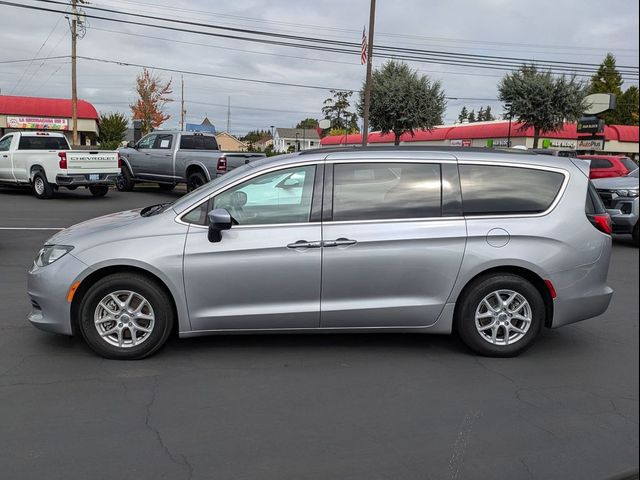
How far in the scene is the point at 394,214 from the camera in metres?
4.81

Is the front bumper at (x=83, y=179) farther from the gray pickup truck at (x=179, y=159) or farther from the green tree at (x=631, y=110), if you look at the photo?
the green tree at (x=631, y=110)

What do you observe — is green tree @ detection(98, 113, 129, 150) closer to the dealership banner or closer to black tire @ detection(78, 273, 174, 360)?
the dealership banner

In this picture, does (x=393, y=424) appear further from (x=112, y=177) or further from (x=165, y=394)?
(x=112, y=177)

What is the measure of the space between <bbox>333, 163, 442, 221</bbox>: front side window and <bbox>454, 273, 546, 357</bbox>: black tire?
0.72m

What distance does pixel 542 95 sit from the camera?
112ft

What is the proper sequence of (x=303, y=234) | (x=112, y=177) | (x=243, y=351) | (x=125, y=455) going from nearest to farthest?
(x=125, y=455) → (x=303, y=234) → (x=243, y=351) → (x=112, y=177)

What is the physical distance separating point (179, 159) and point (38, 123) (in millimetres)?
34031

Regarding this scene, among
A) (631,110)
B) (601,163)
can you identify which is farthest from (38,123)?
(631,110)

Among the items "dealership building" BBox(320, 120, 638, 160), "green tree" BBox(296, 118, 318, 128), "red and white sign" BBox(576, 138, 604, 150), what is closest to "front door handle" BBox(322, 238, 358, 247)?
"red and white sign" BBox(576, 138, 604, 150)

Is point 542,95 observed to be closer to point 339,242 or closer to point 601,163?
point 601,163

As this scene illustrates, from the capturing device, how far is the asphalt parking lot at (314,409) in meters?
3.22

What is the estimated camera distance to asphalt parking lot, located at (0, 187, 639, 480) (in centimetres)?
322

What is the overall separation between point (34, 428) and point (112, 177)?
15.4 metres

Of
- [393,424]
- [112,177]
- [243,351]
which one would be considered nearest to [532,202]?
[393,424]
